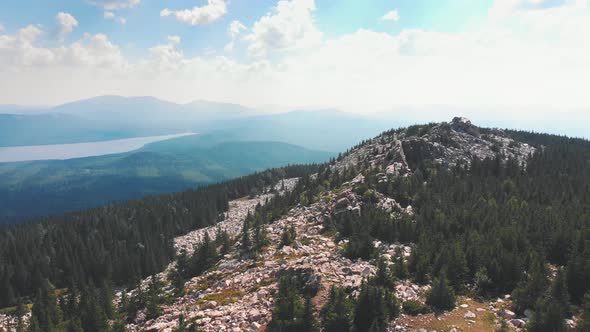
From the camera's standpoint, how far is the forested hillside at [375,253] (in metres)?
32.8

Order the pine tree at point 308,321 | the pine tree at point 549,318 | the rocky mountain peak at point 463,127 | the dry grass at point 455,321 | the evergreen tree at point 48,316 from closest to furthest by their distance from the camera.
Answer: the pine tree at point 549,318, the dry grass at point 455,321, the pine tree at point 308,321, the evergreen tree at point 48,316, the rocky mountain peak at point 463,127

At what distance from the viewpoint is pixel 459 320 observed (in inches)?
1211

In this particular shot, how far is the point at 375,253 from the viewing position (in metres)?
49.7

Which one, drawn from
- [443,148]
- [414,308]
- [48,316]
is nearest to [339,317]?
[414,308]

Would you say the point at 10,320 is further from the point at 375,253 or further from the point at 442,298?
the point at 442,298

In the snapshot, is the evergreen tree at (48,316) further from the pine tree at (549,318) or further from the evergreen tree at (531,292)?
the evergreen tree at (531,292)

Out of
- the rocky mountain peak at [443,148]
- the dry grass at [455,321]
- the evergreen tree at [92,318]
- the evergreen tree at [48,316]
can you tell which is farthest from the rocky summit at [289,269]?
the evergreen tree at [48,316]

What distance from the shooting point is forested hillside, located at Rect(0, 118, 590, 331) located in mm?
32844

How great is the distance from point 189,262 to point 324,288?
41185 mm

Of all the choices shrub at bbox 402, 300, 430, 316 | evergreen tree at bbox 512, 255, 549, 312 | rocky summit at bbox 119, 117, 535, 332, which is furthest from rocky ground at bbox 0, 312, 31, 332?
evergreen tree at bbox 512, 255, 549, 312

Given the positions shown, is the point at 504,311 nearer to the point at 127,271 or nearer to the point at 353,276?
the point at 353,276

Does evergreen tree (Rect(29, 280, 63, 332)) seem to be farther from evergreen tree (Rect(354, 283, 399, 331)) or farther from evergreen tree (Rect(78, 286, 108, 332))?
evergreen tree (Rect(354, 283, 399, 331))

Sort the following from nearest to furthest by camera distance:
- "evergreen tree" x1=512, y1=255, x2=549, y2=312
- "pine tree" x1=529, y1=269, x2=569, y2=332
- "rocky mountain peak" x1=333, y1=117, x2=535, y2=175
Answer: "pine tree" x1=529, y1=269, x2=569, y2=332 → "evergreen tree" x1=512, y1=255, x2=549, y2=312 → "rocky mountain peak" x1=333, y1=117, x2=535, y2=175

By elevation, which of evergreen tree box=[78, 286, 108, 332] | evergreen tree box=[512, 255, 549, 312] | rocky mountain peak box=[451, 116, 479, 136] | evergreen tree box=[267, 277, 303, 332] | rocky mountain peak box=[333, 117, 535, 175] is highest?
rocky mountain peak box=[451, 116, 479, 136]
